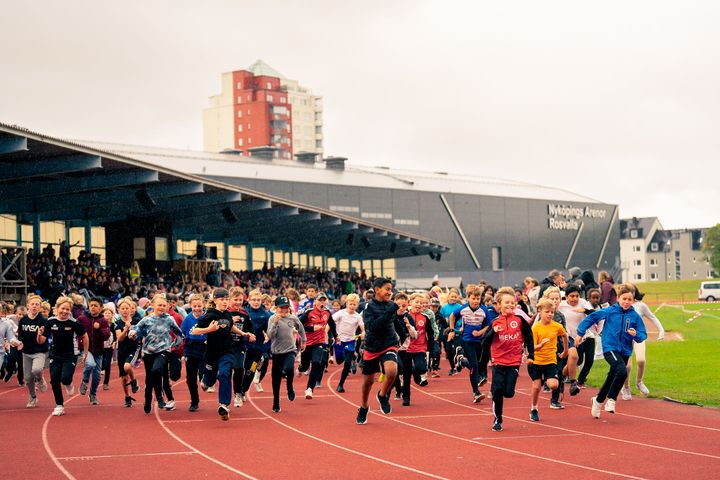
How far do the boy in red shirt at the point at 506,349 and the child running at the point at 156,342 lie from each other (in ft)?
16.1

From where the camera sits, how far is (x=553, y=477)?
10250 mm

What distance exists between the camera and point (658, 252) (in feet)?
542

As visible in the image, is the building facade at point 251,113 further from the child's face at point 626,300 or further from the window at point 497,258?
the child's face at point 626,300

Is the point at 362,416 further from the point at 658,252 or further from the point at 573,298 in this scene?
the point at 658,252

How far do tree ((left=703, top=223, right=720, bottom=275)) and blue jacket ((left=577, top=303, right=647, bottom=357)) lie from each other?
13778 centimetres

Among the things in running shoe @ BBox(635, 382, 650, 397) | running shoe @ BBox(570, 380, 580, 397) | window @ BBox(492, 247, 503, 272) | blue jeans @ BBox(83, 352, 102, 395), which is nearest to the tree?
window @ BBox(492, 247, 503, 272)

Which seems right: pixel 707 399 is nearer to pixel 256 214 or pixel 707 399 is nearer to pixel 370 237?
pixel 256 214

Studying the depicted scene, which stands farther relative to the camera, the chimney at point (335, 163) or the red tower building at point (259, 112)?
the red tower building at point (259, 112)

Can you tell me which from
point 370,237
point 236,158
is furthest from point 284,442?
point 236,158

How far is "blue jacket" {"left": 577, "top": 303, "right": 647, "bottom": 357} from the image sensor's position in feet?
48.8

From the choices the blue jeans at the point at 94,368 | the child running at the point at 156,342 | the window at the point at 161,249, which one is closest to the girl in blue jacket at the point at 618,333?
the child running at the point at 156,342

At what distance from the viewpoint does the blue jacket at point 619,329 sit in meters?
14.9

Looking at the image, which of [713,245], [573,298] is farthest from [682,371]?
[713,245]

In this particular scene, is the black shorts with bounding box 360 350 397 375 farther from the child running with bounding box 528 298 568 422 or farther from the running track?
the child running with bounding box 528 298 568 422
